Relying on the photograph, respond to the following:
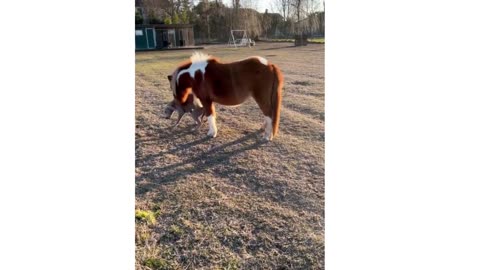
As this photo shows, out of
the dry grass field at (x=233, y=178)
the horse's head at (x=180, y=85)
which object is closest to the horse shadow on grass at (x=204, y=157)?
the dry grass field at (x=233, y=178)

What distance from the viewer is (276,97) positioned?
1.42 metres

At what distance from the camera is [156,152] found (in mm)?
1430

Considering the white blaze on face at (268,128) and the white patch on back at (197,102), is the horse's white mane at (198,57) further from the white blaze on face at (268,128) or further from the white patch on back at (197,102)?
the white blaze on face at (268,128)

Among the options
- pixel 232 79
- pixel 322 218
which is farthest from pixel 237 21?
pixel 322 218

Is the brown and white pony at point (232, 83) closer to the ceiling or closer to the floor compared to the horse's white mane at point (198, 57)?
closer to the floor

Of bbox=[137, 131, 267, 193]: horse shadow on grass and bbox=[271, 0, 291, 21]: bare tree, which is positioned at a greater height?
bbox=[271, 0, 291, 21]: bare tree

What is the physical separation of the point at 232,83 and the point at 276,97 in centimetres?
22

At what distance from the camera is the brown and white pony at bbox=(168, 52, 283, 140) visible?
4.60 ft

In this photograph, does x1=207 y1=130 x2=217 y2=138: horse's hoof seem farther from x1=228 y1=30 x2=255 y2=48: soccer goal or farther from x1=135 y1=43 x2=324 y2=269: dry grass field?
x1=228 y1=30 x2=255 y2=48: soccer goal

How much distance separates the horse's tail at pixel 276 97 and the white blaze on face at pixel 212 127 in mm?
294

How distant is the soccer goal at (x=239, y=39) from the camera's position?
A: 139cm

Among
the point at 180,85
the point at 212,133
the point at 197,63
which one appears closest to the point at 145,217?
the point at 212,133

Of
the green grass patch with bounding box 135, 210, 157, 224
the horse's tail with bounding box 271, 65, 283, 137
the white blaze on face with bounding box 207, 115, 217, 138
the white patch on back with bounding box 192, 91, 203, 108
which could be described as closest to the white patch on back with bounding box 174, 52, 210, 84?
the white patch on back with bounding box 192, 91, 203, 108

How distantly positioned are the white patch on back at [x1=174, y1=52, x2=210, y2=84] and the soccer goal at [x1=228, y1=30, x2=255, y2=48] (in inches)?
5.4
